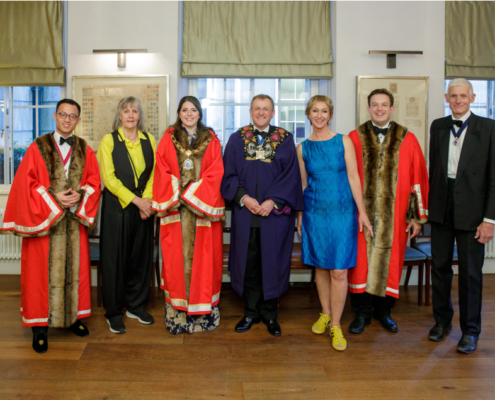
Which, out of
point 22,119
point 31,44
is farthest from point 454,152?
point 22,119

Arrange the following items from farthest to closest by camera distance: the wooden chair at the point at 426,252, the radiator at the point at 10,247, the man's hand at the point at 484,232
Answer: the radiator at the point at 10,247 < the wooden chair at the point at 426,252 < the man's hand at the point at 484,232

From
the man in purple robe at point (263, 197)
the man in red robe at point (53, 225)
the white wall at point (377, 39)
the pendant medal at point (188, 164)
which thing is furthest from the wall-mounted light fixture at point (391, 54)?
the man in red robe at point (53, 225)

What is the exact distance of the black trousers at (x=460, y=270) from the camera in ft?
8.06

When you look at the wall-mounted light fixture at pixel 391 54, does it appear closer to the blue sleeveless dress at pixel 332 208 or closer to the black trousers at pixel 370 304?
the blue sleeveless dress at pixel 332 208

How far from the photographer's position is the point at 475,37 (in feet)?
12.6

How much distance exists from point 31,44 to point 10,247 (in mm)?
2040

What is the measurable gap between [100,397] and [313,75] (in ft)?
10.6

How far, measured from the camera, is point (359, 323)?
2768 millimetres

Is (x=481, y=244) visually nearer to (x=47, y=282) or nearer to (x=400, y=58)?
(x=400, y=58)

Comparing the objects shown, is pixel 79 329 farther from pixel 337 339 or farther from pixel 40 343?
pixel 337 339

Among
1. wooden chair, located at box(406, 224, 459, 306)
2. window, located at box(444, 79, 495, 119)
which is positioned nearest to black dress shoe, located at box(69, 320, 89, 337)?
wooden chair, located at box(406, 224, 459, 306)

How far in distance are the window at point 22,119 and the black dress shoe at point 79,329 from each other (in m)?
2.20

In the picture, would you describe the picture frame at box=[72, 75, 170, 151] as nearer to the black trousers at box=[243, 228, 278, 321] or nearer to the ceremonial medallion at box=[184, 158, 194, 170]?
the ceremonial medallion at box=[184, 158, 194, 170]

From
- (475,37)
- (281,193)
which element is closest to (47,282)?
(281,193)
